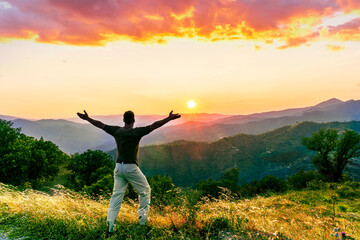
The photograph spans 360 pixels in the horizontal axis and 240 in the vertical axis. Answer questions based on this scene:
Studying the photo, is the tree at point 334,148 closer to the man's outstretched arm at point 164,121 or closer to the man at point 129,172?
the man's outstretched arm at point 164,121

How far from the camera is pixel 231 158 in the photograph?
5728 inches

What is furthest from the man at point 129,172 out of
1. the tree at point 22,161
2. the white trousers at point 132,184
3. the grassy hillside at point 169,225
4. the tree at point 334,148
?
the tree at point 334,148

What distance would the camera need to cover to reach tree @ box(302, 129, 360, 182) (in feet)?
131

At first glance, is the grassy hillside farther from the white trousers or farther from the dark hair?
the dark hair

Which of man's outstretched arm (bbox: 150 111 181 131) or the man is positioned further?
man's outstretched arm (bbox: 150 111 181 131)

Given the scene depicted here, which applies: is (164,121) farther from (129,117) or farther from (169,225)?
(169,225)

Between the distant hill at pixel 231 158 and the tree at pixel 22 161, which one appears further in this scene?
the distant hill at pixel 231 158

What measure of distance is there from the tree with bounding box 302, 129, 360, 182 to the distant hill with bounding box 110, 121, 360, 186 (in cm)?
8446

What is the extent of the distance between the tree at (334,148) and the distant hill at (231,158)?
8446 centimetres

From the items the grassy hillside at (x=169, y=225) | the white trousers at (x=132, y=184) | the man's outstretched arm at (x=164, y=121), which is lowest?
the grassy hillside at (x=169, y=225)

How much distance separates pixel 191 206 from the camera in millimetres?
4617

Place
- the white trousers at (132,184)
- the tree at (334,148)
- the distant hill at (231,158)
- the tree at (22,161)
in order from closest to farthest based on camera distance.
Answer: the white trousers at (132,184) → the tree at (22,161) → the tree at (334,148) → the distant hill at (231,158)

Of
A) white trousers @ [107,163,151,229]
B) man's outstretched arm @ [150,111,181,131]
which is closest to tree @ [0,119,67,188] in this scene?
white trousers @ [107,163,151,229]

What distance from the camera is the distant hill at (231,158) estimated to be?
129625 millimetres
